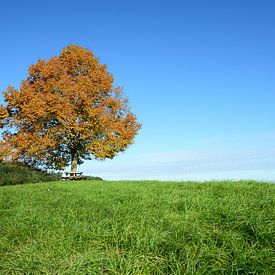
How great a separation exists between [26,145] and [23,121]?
256 cm

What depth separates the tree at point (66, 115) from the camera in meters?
28.0

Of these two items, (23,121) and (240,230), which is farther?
(23,121)

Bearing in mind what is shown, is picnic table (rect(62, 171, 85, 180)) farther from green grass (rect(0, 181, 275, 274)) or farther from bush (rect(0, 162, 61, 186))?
green grass (rect(0, 181, 275, 274))

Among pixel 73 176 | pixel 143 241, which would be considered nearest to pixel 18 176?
pixel 73 176

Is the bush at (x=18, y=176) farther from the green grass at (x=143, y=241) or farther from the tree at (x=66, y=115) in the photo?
the green grass at (x=143, y=241)

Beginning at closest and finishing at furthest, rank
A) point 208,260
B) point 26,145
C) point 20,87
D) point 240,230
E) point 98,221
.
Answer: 1. point 208,260
2. point 240,230
3. point 98,221
4. point 26,145
5. point 20,87

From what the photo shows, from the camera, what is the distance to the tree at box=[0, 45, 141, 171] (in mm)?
28000

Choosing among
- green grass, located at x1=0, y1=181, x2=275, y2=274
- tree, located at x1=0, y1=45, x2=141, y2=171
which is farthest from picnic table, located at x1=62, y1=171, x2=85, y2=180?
green grass, located at x1=0, y1=181, x2=275, y2=274

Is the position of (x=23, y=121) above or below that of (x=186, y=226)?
above

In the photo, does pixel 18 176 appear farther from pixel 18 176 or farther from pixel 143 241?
pixel 143 241

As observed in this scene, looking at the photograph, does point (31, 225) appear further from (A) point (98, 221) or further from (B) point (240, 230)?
(B) point (240, 230)

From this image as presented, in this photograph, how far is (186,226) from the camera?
521cm

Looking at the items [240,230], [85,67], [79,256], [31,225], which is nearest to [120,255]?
[79,256]

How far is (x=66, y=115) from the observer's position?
27.8m
